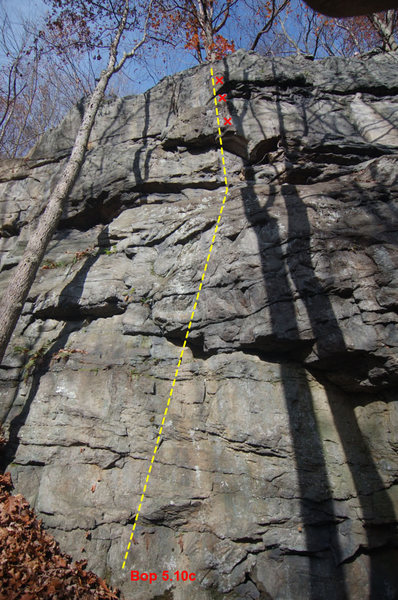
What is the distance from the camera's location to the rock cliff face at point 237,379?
4.93 metres

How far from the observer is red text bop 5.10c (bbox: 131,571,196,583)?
4883mm

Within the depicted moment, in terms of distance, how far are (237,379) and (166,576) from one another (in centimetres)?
293

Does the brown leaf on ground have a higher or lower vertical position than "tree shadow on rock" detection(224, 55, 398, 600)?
lower

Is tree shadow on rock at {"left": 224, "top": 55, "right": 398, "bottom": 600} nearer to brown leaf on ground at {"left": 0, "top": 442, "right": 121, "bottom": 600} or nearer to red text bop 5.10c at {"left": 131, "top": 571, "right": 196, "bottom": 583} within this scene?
red text bop 5.10c at {"left": 131, "top": 571, "right": 196, "bottom": 583}

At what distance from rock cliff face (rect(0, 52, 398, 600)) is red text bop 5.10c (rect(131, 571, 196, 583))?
0.07 metres

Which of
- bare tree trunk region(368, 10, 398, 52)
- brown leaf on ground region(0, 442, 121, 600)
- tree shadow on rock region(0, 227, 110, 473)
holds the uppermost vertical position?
bare tree trunk region(368, 10, 398, 52)

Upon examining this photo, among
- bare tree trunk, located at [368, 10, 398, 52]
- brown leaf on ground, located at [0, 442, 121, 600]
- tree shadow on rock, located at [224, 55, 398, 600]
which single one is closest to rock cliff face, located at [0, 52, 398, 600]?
tree shadow on rock, located at [224, 55, 398, 600]

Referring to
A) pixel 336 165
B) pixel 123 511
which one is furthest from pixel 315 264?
pixel 123 511

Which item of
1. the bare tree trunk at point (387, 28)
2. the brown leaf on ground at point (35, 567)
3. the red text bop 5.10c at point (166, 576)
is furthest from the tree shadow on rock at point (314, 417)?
the bare tree trunk at point (387, 28)

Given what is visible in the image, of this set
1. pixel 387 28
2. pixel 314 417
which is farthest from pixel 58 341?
pixel 387 28

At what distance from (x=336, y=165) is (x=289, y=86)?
3.35 metres

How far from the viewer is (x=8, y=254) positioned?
9961 mm

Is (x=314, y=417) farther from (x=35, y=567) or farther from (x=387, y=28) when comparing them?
(x=387, y=28)

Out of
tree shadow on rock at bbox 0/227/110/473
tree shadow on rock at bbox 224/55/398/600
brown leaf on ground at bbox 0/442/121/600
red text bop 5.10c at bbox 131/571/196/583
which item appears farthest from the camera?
tree shadow on rock at bbox 0/227/110/473
